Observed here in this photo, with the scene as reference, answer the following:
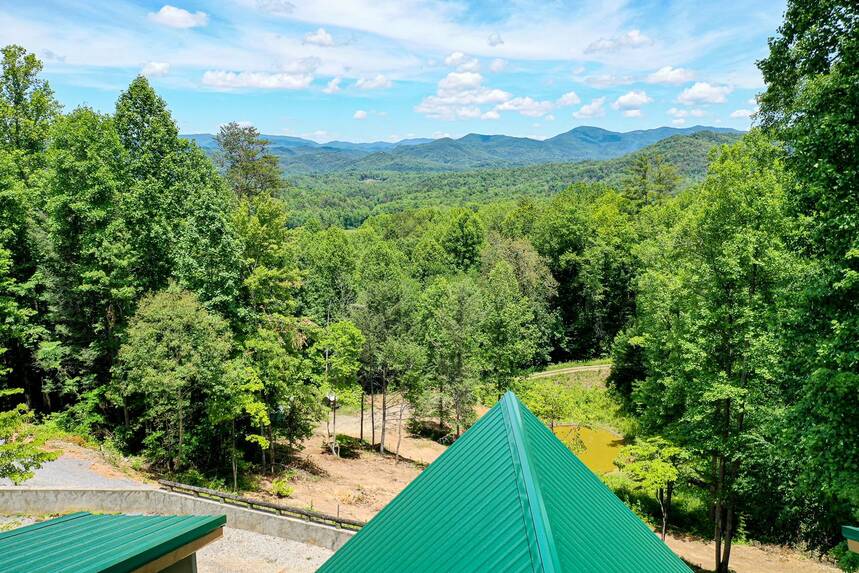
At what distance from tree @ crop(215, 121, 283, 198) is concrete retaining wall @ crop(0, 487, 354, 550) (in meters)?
Result: 26.4

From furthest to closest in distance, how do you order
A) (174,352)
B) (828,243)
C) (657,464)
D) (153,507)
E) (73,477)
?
(174,352) < (73,477) < (153,507) < (657,464) < (828,243)

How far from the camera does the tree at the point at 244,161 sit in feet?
130

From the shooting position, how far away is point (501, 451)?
8.02 meters

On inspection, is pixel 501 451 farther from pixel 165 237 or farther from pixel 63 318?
pixel 63 318

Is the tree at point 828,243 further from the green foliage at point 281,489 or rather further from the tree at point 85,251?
the tree at point 85,251

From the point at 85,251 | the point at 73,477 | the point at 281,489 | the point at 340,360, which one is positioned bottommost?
the point at 281,489

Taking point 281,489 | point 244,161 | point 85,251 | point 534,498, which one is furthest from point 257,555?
point 244,161

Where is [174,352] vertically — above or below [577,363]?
above

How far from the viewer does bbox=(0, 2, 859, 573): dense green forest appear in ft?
32.7

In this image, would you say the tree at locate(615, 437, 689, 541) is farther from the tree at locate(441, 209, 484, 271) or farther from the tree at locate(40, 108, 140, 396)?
the tree at locate(441, 209, 484, 271)

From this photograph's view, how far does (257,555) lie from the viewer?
16.3 meters

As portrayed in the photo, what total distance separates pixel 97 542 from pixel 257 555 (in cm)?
1111

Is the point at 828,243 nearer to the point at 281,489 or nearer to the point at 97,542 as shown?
the point at 97,542

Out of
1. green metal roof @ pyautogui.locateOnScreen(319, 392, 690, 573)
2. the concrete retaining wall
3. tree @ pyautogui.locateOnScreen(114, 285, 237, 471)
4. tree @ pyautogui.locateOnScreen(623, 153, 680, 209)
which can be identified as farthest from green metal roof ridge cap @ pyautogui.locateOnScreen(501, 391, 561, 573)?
tree @ pyautogui.locateOnScreen(623, 153, 680, 209)
